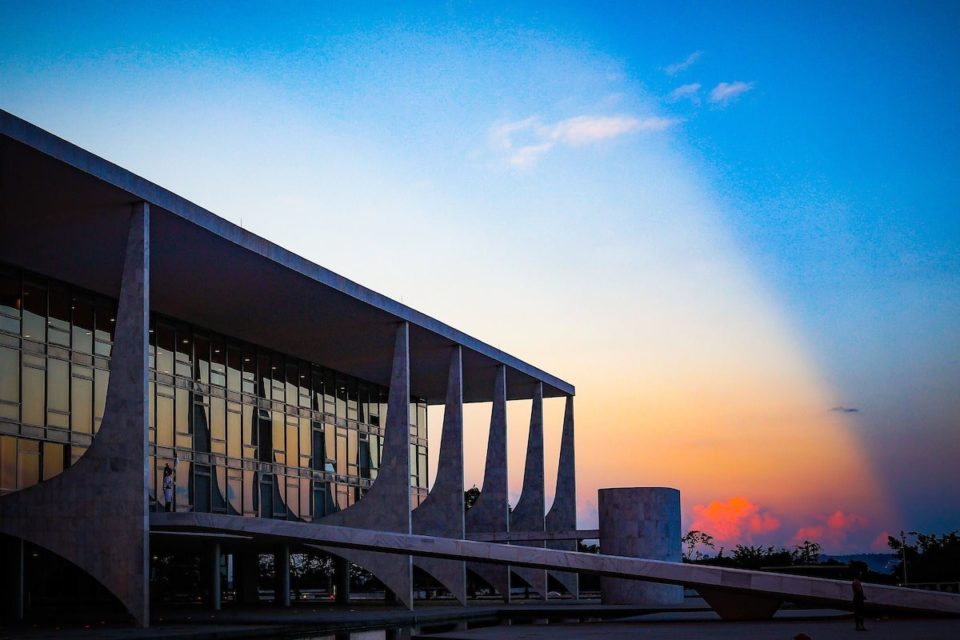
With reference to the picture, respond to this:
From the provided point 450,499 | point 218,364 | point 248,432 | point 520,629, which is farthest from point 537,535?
point 520,629

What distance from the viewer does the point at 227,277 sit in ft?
105

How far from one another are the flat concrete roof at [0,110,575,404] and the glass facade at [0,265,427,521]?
0.81 m

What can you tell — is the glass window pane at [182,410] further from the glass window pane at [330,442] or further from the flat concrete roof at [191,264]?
the glass window pane at [330,442]

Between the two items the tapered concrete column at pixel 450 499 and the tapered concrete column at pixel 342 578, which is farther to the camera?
the tapered concrete column at pixel 342 578

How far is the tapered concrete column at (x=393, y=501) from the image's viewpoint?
37.2m

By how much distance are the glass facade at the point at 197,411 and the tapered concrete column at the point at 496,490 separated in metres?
4.87

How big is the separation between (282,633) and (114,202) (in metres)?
10.4

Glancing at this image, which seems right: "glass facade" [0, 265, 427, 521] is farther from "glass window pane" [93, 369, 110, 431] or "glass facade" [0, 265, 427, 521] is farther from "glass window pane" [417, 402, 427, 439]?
"glass window pane" [417, 402, 427, 439]

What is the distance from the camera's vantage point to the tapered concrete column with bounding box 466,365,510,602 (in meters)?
47.9

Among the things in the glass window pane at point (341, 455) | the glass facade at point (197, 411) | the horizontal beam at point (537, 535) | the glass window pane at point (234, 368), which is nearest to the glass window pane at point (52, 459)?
the glass facade at point (197, 411)

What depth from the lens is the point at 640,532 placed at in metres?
41.3

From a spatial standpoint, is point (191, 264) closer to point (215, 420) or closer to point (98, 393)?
point (98, 393)

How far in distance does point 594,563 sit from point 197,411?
569 inches

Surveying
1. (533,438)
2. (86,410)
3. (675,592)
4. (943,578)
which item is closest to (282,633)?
(86,410)
